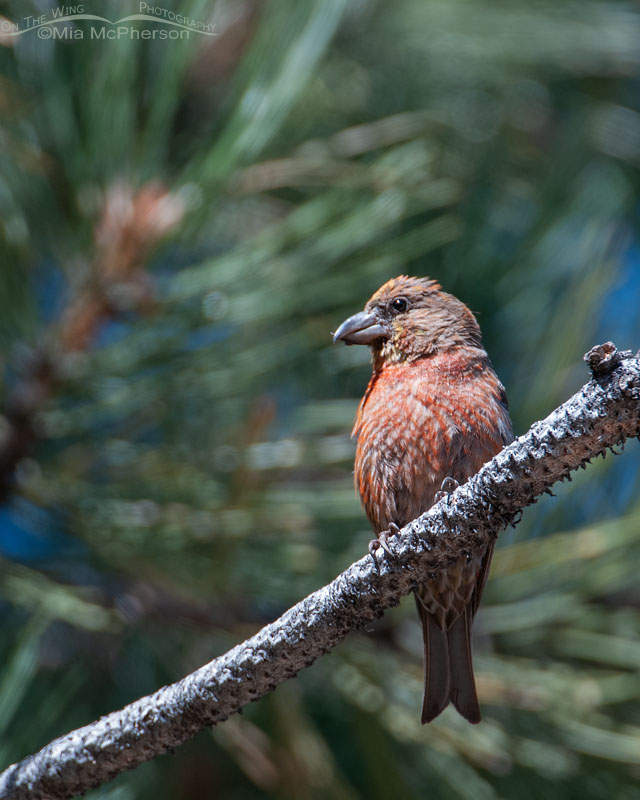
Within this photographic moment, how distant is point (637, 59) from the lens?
490 centimetres

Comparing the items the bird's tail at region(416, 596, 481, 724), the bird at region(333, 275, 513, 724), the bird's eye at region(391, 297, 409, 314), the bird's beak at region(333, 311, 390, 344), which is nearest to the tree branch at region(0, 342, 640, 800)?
the bird at region(333, 275, 513, 724)

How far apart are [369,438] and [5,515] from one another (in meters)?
1.22

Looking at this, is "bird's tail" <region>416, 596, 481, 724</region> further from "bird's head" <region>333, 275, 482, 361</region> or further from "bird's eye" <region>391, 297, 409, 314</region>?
"bird's eye" <region>391, 297, 409, 314</region>

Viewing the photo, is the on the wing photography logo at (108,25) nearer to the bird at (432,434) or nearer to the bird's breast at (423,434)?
the bird at (432,434)

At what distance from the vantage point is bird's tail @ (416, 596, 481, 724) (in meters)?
3.06

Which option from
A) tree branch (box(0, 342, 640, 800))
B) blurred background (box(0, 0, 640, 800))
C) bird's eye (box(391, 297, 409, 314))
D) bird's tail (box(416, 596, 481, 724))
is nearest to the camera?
tree branch (box(0, 342, 640, 800))

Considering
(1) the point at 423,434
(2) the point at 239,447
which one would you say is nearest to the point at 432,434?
(1) the point at 423,434

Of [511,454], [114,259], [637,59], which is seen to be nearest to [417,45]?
[637,59]

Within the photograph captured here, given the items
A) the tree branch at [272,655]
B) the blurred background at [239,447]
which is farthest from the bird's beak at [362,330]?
the tree branch at [272,655]

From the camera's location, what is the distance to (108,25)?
3408mm

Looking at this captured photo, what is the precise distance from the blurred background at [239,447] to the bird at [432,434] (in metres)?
0.21

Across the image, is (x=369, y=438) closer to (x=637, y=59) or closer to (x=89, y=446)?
(x=89, y=446)

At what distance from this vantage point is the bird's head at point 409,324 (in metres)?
3.40

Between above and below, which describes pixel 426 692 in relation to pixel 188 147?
below
